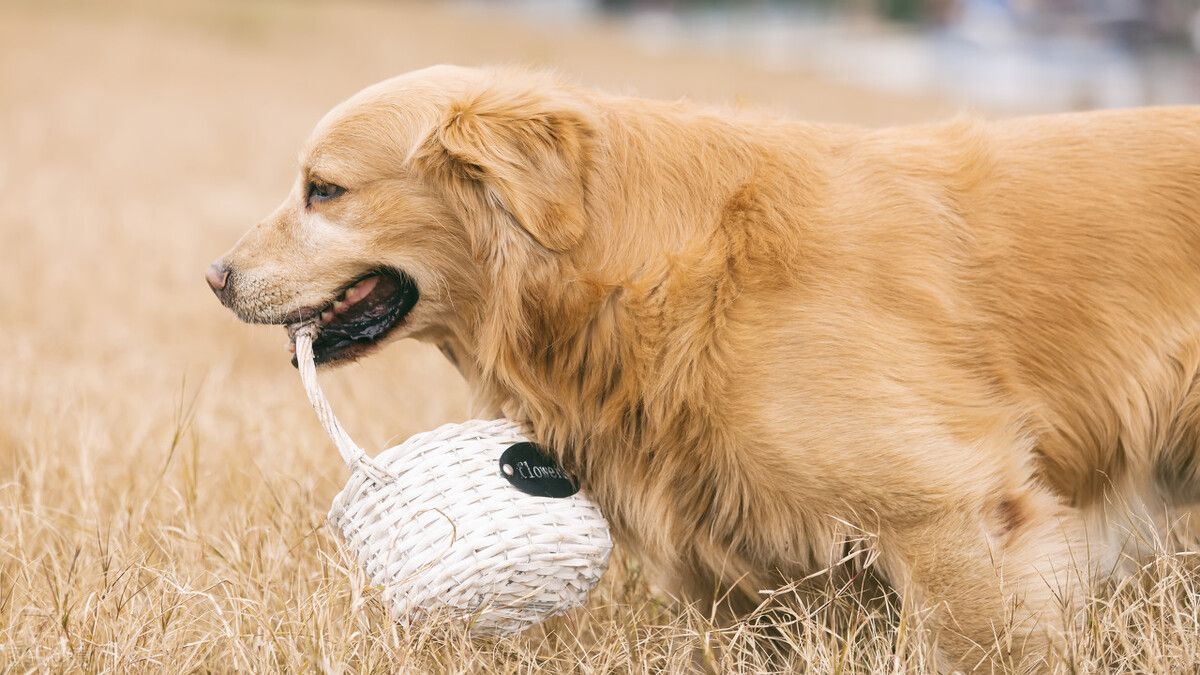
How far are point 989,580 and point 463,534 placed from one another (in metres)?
1.16

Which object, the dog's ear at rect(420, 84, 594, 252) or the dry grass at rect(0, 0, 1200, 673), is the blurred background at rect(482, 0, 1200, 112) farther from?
the dog's ear at rect(420, 84, 594, 252)

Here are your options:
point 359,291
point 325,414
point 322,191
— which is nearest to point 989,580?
point 325,414

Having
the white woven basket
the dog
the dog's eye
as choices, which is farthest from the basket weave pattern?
the dog's eye

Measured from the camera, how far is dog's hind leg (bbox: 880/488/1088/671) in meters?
2.59

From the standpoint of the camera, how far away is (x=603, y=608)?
10.3ft

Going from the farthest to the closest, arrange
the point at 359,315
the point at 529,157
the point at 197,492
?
1. the point at 197,492
2. the point at 359,315
3. the point at 529,157

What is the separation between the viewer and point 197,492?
3627mm

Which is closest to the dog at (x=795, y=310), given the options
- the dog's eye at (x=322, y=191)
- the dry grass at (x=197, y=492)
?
the dog's eye at (x=322, y=191)

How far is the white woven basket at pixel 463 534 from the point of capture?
101 inches

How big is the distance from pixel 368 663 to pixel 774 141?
1.56 m

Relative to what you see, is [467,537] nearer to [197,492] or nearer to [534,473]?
[534,473]

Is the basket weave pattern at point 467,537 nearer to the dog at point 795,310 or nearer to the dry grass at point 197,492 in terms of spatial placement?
the dry grass at point 197,492

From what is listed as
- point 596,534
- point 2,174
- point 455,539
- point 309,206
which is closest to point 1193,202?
point 596,534

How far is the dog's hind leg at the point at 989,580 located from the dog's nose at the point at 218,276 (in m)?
1.79
